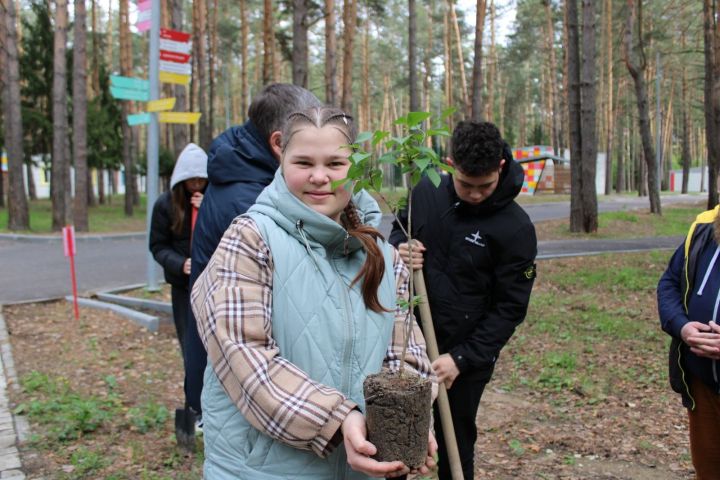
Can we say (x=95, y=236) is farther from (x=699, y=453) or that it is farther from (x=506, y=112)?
(x=506, y=112)

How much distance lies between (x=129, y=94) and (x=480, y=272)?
767cm

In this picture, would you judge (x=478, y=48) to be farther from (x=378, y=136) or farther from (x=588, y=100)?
(x=378, y=136)

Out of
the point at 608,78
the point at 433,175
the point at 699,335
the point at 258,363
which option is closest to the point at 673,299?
the point at 699,335

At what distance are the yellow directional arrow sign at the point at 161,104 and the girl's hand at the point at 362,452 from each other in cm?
799

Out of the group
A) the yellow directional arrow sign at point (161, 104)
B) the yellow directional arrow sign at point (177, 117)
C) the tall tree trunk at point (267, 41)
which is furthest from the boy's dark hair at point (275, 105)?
the tall tree trunk at point (267, 41)

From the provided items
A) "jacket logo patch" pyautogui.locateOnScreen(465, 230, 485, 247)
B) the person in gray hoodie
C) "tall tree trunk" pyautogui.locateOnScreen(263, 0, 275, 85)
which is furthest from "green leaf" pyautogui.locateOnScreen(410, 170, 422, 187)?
"tall tree trunk" pyautogui.locateOnScreen(263, 0, 275, 85)

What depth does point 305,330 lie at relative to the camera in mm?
1634

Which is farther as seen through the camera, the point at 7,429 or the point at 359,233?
the point at 7,429

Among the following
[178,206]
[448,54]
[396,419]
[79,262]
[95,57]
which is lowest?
[79,262]

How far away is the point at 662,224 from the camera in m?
19.3

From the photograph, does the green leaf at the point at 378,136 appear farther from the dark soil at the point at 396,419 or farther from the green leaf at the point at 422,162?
the dark soil at the point at 396,419

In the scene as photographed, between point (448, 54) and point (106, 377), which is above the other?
point (448, 54)

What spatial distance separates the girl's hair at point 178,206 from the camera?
468cm

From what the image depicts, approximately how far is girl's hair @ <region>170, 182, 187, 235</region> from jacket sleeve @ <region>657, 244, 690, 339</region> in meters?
3.11
